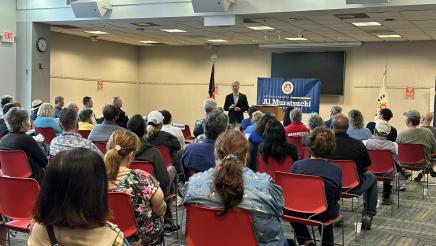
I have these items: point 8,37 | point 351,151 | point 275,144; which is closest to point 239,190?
point 275,144

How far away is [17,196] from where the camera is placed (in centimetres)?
→ 336

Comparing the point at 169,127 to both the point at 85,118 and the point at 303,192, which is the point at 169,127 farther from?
the point at 303,192

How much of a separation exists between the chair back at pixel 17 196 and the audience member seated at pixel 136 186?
686 millimetres

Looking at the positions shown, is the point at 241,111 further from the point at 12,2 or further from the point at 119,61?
the point at 119,61

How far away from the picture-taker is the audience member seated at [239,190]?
102 inches

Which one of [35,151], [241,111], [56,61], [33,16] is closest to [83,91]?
[56,61]

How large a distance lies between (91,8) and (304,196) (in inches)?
311

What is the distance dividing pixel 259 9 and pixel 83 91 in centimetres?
770

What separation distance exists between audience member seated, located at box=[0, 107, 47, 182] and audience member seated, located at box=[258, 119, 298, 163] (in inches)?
84.0

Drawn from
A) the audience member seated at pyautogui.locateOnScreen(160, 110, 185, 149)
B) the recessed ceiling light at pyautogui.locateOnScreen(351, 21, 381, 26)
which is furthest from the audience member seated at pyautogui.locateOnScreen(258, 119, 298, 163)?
the recessed ceiling light at pyautogui.locateOnScreen(351, 21, 381, 26)

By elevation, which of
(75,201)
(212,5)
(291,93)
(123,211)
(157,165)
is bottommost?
(123,211)

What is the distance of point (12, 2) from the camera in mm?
11516

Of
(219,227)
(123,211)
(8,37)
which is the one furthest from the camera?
(8,37)

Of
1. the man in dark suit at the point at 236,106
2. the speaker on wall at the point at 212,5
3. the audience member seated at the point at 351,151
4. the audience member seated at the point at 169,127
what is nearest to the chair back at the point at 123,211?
the audience member seated at the point at 351,151
